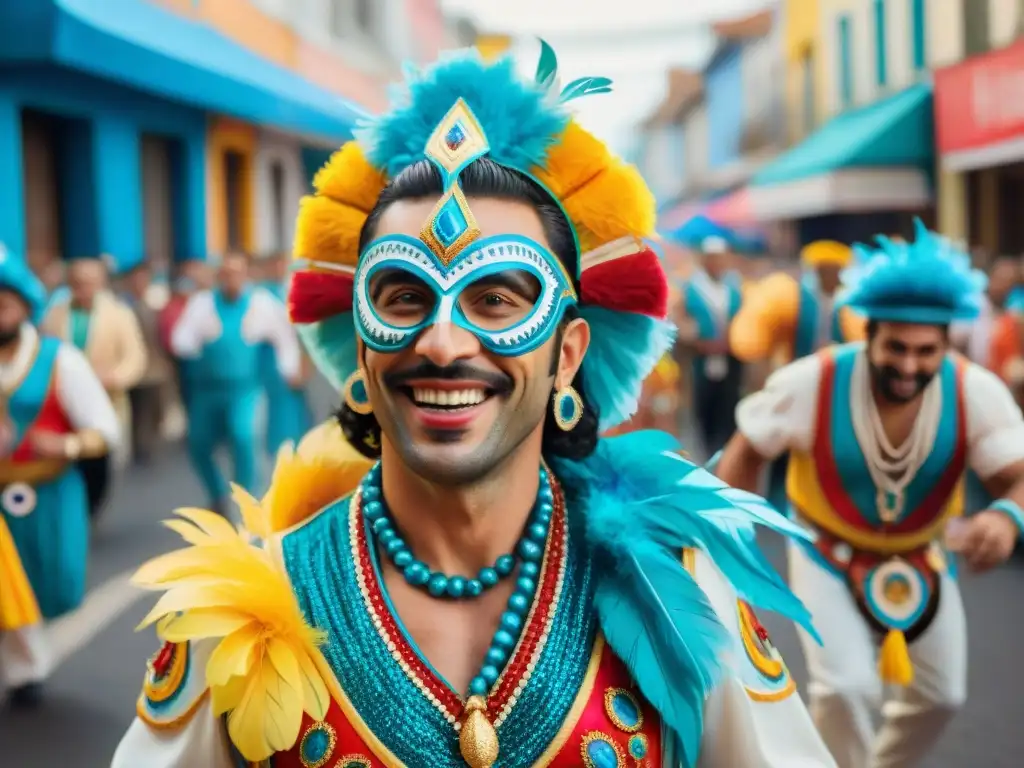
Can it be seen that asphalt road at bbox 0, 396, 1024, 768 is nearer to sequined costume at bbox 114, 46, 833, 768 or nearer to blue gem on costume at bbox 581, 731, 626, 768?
sequined costume at bbox 114, 46, 833, 768

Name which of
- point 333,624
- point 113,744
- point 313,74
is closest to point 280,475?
point 333,624

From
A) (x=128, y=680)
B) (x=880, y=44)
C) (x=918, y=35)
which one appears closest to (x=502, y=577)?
(x=128, y=680)

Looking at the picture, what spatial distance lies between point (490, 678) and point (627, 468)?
520 mm

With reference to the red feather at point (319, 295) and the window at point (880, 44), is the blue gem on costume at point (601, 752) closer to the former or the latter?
the red feather at point (319, 295)

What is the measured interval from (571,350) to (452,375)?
0.31 m

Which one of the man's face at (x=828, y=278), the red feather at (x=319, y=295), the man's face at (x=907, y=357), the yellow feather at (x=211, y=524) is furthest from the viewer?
the man's face at (x=828, y=278)

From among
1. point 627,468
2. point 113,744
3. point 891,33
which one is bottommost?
point 113,744

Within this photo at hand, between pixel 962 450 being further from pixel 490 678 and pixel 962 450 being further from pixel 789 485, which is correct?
pixel 490 678

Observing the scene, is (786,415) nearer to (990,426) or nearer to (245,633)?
(990,426)

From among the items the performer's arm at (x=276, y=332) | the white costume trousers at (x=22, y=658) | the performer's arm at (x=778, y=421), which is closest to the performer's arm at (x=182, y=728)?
the performer's arm at (x=778, y=421)

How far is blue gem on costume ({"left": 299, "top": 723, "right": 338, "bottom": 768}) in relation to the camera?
6.94 feet

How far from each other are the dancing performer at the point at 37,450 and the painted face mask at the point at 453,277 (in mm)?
3777

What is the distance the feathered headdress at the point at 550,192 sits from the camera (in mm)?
2322

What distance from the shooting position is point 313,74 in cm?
2330
